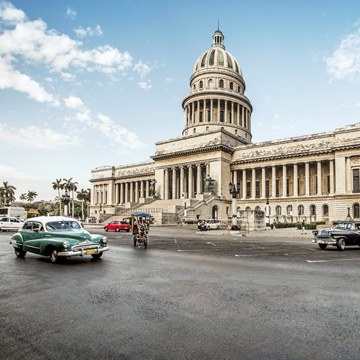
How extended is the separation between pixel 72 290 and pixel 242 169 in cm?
6068

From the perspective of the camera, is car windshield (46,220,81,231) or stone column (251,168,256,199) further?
stone column (251,168,256,199)

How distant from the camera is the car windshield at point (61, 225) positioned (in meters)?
13.5

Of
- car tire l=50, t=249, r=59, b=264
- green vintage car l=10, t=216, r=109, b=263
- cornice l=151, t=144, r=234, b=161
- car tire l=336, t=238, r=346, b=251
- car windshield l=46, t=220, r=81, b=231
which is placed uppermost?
cornice l=151, t=144, r=234, b=161

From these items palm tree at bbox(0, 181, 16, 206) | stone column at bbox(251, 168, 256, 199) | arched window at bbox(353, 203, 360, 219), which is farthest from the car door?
palm tree at bbox(0, 181, 16, 206)

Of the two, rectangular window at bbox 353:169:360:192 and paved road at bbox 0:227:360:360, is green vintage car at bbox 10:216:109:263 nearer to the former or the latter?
paved road at bbox 0:227:360:360

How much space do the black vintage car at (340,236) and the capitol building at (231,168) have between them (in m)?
28.7

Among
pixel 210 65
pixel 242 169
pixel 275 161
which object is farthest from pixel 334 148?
pixel 210 65

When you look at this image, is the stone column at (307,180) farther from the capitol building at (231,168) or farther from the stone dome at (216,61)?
the stone dome at (216,61)

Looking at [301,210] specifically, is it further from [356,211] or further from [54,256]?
[54,256]

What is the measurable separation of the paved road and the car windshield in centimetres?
232

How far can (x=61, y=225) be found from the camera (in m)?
13.8

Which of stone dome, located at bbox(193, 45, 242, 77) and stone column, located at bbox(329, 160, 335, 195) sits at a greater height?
stone dome, located at bbox(193, 45, 242, 77)

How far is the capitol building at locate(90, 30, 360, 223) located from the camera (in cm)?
5434

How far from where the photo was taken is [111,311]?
6398 mm
